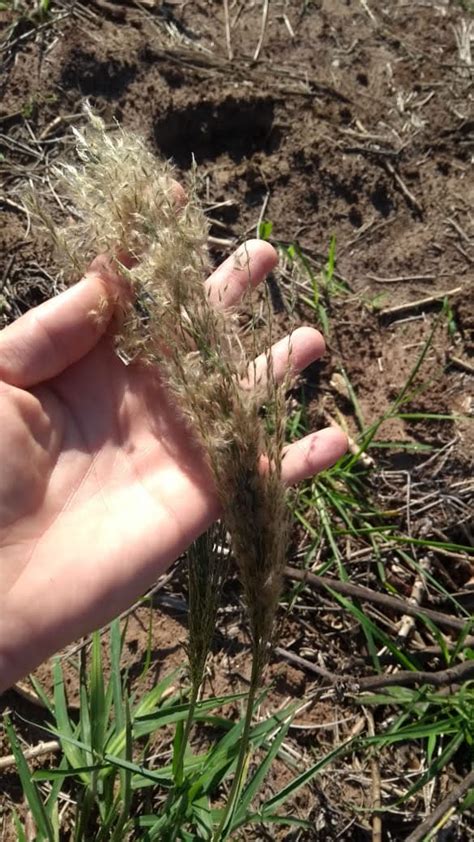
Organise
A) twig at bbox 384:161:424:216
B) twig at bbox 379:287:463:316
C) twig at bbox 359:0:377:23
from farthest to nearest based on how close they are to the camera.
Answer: twig at bbox 359:0:377:23, twig at bbox 384:161:424:216, twig at bbox 379:287:463:316

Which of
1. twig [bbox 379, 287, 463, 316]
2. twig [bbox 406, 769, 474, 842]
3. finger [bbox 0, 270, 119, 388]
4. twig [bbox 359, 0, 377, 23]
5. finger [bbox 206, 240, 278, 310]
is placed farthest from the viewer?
twig [bbox 359, 0, 377, 23]

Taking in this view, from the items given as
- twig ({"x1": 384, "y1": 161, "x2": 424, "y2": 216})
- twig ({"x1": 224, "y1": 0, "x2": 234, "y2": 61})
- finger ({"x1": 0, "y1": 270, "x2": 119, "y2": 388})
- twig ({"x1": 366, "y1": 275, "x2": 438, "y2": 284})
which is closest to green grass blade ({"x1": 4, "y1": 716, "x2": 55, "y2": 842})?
finger ({"x1": 0, "y1": 270, "x2": 119, "y2": 388})

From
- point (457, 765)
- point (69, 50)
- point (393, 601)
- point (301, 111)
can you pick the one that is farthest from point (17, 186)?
point (457, 765)

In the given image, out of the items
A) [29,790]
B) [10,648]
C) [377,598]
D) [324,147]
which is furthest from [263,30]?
[29,790]

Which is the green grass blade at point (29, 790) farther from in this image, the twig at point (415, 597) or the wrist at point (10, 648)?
the twig at point (415, 597)

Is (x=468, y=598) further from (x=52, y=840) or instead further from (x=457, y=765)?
(x=52, y=840)

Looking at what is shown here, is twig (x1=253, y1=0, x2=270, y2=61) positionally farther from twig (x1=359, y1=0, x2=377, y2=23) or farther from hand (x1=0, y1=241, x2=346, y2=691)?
hand (x1=0, y1=241, x2=346, y2=691)
